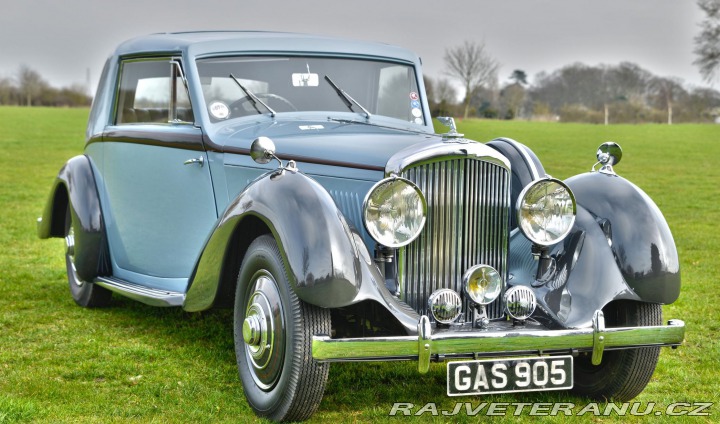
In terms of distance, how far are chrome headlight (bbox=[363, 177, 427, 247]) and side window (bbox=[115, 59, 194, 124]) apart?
1917 mm

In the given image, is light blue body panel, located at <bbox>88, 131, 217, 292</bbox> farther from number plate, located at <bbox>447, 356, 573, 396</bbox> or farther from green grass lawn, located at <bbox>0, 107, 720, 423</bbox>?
number plate, located at <bbox>447, 356, 573, 396</bbox>

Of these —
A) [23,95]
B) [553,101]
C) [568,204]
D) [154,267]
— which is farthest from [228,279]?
[23,95]

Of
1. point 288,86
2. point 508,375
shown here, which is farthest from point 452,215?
point 288,86

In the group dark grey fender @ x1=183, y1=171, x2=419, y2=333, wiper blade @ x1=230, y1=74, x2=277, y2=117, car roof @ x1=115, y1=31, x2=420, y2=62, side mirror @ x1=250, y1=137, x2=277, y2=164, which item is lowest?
dark grey fender @ x1=183, y1=171, x2=419, y2=333

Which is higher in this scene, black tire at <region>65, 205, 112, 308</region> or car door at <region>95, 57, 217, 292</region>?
car door at <region>95, 57, 217, 292</region>

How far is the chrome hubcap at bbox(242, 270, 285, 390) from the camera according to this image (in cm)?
402

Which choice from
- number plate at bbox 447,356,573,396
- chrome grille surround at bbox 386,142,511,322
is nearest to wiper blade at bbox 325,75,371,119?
chrome grille surround at bbox 386,142,511,322

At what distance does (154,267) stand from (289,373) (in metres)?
2.19

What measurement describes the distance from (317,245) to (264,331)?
59 cm

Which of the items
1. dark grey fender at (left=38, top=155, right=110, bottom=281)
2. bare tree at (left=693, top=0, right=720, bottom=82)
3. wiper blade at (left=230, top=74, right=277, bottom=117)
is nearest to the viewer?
wiper blade at (left=230, top=74, right=277, bottom=117)

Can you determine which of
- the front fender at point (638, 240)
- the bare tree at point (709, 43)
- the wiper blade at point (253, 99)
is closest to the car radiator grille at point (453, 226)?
the front fender at point (638, 240)

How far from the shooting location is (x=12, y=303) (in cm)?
691

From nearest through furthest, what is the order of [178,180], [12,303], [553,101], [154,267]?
[178,180] < [154,267] < [12,303] < [553,101]

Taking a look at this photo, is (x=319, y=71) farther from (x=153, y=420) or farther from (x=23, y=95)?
(x=23, y=95)
